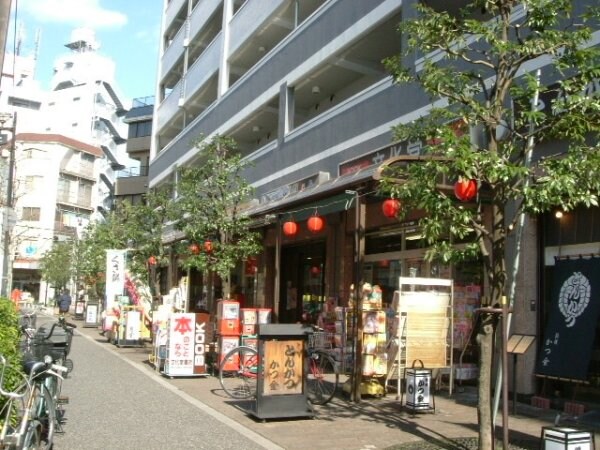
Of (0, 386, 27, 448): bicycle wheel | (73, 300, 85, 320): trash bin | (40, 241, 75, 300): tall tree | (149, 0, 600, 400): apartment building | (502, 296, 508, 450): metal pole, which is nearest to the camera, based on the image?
(0, 386, 27, 448): bicycle wheel

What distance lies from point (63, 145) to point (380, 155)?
62689 mm

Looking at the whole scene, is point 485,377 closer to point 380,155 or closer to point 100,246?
point 380,155

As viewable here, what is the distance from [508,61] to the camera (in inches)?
286

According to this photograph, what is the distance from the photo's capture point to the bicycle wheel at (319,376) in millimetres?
10625

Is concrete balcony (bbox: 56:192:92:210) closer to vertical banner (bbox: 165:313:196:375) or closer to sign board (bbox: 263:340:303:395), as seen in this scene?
vertical banner (bbox: 165:313:196:375)

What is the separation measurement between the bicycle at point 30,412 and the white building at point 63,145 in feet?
173

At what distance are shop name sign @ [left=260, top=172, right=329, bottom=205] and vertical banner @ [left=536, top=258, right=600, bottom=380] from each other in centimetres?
770

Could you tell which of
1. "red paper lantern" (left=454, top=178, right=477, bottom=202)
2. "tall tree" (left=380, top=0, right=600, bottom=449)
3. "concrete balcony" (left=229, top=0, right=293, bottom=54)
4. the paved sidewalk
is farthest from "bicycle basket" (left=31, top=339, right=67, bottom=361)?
"concrete balcony" (left=229, top=0, right=293, bottom=54)

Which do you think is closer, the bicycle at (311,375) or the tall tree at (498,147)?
the tall tree at (498,147)

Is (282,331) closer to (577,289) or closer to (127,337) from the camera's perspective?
(577,289)

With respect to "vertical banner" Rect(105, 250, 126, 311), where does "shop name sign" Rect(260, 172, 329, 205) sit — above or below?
above

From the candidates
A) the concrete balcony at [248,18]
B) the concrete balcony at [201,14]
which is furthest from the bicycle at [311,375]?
the concrete balcony at [201,14]

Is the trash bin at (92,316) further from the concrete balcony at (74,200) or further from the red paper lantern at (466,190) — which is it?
the concrete balcony at (74,200)

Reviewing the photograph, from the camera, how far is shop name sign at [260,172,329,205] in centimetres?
1725
